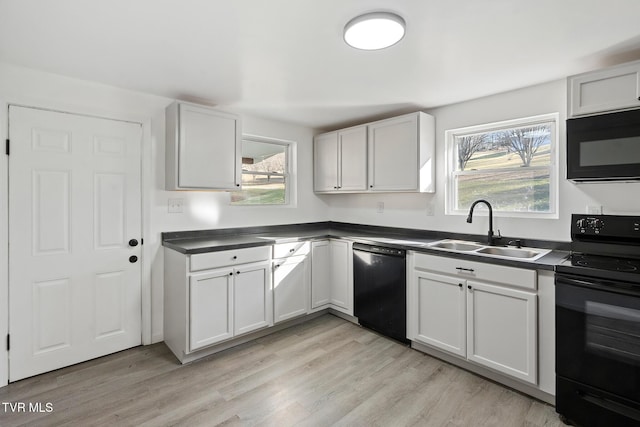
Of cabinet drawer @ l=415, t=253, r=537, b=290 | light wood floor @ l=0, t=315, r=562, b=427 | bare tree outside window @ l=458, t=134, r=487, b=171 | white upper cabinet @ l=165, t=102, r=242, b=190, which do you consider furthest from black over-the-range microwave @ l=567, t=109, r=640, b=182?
white upper cabinet @ l=165, t=102, r=242, b=190

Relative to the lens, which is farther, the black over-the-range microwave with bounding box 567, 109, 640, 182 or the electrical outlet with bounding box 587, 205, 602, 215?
the electrical outlet with bounding box 587, 205, 602, 215

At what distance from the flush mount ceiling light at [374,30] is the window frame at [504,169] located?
157 cm

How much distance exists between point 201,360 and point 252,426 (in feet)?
3.21

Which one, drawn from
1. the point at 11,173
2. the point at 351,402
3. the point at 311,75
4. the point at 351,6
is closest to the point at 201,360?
the point at 351,402

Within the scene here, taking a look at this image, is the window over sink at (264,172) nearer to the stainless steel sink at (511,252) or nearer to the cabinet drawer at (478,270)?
the cabinet drawer at (478,270)

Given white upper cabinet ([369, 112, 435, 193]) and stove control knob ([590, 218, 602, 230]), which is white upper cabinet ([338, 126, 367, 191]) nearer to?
white upper cabinet ([369, 112, 435, 193])

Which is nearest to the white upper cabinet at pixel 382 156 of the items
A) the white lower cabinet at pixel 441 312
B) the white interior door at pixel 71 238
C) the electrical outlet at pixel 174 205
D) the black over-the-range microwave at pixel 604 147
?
the white lower cabinet at pixel 441 312

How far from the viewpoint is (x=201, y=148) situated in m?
2.83

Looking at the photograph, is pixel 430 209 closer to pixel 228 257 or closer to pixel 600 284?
pixel 600 284

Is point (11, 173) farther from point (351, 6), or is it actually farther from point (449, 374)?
point (449, 374)

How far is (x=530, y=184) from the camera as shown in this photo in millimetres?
2695

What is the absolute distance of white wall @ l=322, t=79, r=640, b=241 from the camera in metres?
Result: 2.26

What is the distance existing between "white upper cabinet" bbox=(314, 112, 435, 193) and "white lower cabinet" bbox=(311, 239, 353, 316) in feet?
2.35

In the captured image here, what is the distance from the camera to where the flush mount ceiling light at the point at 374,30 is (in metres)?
1.60
